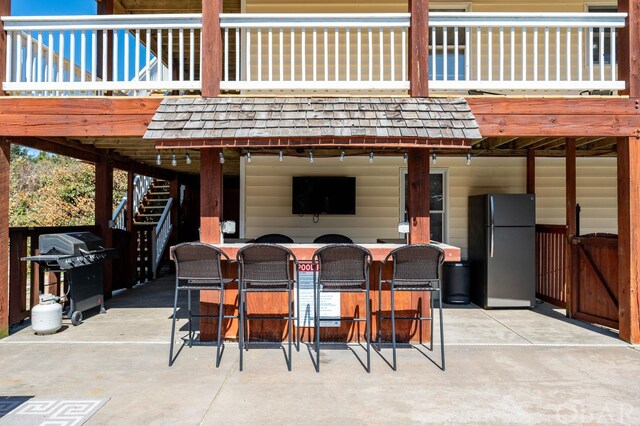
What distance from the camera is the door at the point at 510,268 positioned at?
748cm

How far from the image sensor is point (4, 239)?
18.5 feet

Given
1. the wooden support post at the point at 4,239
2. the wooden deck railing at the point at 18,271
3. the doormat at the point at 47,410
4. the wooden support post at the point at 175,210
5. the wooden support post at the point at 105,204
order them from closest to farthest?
the doormat at the point at 47,410, the wooden support post at the point at 4,239, the wooden deck railing at the point at 18,271, the wooden support post at the point at 105,204, the wooden support post at the point at 175,210

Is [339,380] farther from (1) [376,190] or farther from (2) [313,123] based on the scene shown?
(1) [376,190]

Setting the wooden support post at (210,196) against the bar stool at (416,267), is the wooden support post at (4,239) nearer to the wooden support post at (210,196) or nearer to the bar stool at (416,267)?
the wooden support post at (210,196)

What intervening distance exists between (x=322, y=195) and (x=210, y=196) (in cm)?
317

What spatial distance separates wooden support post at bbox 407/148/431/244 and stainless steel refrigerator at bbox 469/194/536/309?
258 centimetres

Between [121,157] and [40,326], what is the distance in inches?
158

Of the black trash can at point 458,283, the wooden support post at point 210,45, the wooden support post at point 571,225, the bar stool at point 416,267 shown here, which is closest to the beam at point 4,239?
the wooden support post at point 210,45

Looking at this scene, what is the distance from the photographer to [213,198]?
5434 millimetres

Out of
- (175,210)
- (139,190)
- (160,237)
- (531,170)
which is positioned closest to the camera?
(531,170)

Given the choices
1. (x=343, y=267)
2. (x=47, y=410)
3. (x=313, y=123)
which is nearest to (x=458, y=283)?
(x=343, y=267)

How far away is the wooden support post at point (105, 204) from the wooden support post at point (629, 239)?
25.8 feet

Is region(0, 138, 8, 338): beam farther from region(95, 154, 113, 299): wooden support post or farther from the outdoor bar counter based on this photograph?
the outdoor bar counter

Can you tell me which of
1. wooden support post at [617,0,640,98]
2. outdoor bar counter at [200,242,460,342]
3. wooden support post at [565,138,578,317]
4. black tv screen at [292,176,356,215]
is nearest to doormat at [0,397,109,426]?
outdoor bar counter at [200,242,460,342]
